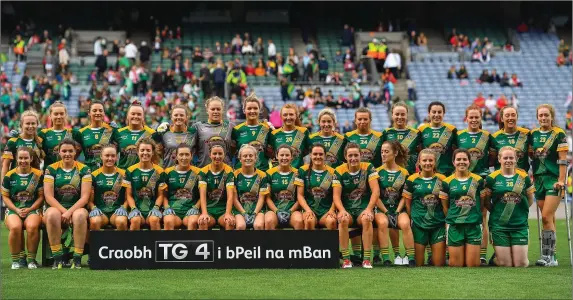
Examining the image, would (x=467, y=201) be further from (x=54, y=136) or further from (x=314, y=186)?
(x=54, y=136)

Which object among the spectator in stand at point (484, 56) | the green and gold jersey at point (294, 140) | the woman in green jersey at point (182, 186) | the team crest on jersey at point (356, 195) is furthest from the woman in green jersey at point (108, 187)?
the spectator in stand at point (484, 56)

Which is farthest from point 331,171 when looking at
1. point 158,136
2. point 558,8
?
point 558,8

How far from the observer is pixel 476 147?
1203cm

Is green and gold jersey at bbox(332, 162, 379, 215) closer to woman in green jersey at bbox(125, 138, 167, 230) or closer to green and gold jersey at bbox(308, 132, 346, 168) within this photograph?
green and gold jersey at bbox(308, 132, 346, 168)

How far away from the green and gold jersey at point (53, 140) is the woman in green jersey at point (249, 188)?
2.01m

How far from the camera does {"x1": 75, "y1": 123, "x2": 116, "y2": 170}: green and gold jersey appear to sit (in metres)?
12.2

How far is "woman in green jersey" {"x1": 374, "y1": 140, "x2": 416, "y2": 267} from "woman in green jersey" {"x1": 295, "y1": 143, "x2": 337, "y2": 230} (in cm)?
55

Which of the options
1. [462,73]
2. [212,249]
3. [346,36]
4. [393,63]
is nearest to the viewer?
Answer: [212,249]

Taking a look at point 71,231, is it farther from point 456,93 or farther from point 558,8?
point 558,8

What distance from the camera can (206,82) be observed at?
103 ft

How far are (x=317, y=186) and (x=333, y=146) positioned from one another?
2.20 feet

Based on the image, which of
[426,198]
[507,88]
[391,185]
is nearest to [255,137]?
[391,185]

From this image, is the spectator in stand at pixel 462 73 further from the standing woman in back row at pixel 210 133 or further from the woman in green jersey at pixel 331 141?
the standing woman in back row at pixel 210 133

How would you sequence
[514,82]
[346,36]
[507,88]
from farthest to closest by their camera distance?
[346,36] → [514,82] → [507,88]
